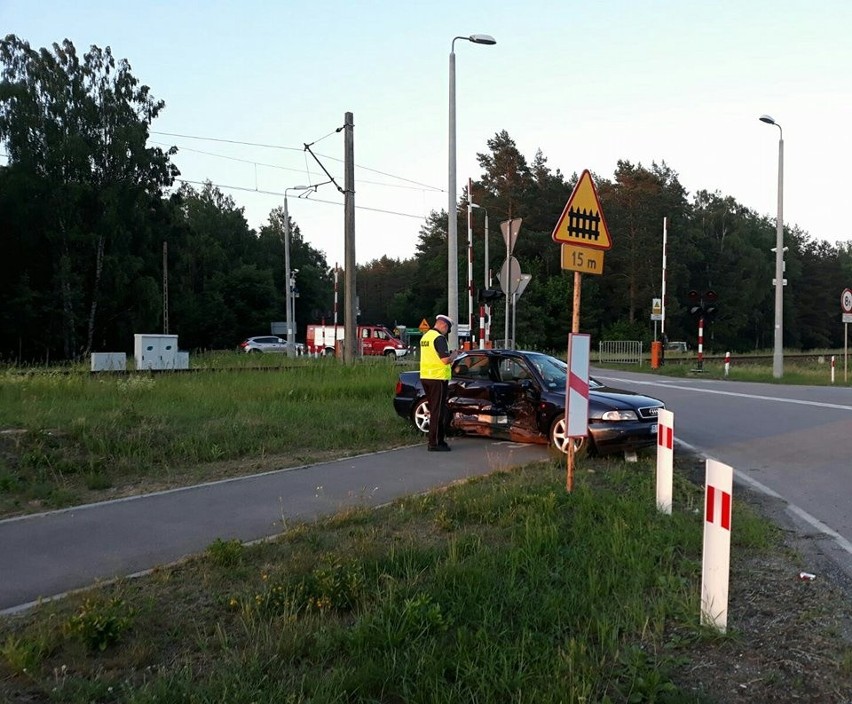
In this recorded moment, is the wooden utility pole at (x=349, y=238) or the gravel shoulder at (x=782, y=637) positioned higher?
the wooden utility pole at (x=349, y=238)

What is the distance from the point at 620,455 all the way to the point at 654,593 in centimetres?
523

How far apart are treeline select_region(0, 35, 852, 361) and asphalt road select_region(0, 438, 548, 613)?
17.6 m

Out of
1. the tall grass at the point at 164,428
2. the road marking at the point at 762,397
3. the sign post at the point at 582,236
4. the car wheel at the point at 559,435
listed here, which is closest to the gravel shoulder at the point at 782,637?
the sign post at the point at 582,236

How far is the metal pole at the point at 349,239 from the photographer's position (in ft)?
62.7

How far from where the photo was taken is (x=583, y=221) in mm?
7258

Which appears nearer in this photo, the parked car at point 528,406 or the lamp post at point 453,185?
the parked car at point 528,406

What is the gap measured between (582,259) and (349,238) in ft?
41.4

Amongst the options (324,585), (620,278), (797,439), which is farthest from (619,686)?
(620,278)

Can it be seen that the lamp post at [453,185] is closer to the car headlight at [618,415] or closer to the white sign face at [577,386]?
the car headlight at [618,415]

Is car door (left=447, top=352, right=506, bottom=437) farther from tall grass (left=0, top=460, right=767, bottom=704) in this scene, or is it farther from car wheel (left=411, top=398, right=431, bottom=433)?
tall grass (left=0, top=460, right=767, bottom=704)

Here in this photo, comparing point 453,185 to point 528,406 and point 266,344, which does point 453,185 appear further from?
point 266,344

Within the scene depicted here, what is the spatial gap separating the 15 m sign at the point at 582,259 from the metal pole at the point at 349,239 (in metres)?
11.9

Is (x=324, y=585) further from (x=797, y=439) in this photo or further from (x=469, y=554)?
(x=797, y=439)

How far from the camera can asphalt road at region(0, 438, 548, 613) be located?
5012mm
